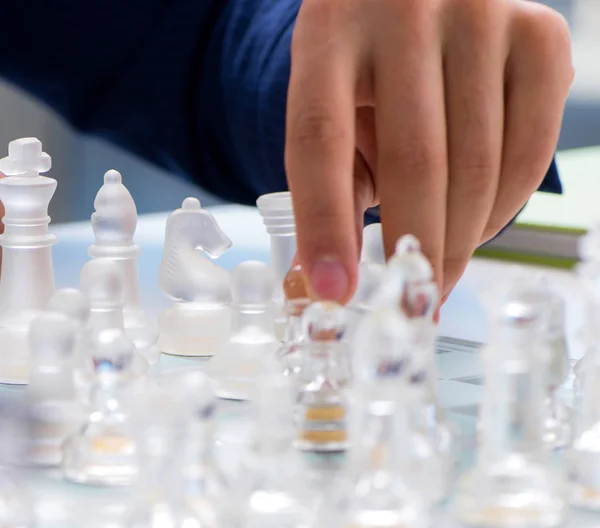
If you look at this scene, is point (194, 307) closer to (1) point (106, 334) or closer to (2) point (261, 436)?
(1) point (106, 334)

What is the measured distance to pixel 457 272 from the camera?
115 cm

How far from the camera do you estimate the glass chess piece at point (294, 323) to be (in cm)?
102

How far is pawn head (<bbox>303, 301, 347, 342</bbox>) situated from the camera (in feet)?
2.92

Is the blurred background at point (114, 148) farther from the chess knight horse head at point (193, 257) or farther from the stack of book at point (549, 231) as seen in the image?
the chess knight horse head at point (193, 257)

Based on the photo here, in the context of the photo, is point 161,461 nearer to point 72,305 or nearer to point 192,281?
point 72,305

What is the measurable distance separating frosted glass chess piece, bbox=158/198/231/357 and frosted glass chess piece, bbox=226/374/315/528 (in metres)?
0.56

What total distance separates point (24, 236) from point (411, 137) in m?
0.47

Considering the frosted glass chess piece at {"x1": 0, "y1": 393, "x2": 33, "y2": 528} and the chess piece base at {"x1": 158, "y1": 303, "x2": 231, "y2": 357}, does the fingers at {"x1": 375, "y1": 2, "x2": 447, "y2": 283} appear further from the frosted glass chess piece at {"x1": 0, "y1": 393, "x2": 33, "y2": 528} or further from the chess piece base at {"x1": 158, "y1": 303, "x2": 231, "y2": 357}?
the frosted glass chess piece at {"x1": 0, "y1": 393, "x2": 33, "y2": 528}

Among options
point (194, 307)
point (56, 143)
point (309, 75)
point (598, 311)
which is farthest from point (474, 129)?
point (56, 143)

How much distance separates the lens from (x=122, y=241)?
4.20 feet

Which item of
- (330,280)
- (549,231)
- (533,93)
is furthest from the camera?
(549,231)

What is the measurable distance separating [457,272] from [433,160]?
0.14 m

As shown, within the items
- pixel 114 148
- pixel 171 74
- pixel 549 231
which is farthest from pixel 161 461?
pixel 114 148

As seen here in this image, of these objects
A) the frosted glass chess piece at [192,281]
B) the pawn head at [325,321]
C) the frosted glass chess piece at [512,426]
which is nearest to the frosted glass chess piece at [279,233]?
the frosted glass chess piece at [192,281]
